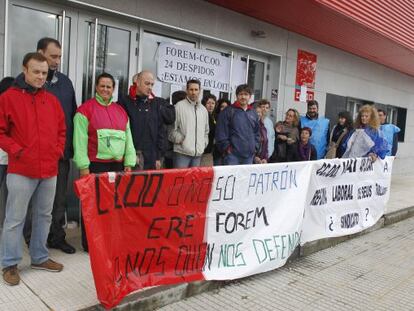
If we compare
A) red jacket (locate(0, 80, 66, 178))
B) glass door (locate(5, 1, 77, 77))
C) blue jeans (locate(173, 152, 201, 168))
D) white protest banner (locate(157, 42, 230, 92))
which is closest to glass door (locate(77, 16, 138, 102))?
glass door (locate(5, 1, 77, 77))

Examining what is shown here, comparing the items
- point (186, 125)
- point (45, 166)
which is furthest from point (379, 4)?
point (45, 166)

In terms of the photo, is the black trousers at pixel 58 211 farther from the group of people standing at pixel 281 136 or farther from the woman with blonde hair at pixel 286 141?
the woman with blonde hair at pixel 286 141

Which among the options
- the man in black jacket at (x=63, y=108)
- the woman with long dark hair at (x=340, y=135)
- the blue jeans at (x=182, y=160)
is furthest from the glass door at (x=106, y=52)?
the woman with long dark hair at (x=340, y=135)

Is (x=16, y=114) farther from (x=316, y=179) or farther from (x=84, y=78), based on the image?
(x=316, y=179)

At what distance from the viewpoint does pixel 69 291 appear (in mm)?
3371

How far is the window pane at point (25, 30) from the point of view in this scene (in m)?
4.94

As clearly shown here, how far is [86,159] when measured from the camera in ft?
12.8

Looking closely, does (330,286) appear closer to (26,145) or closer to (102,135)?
(102,135)

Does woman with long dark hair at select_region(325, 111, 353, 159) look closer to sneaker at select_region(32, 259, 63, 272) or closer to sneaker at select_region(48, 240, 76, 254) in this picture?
sneaker at select_region(48, 240, 76, 254)

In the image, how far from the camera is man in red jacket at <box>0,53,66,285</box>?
10.7 feet

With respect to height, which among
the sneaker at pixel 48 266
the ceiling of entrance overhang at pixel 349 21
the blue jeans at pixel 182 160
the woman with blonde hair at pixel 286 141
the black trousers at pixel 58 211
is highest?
the ceiling of entrance overhang at pixel 349 21

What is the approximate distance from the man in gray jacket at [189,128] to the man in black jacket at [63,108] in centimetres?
134

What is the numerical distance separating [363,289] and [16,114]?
3501 millimetres

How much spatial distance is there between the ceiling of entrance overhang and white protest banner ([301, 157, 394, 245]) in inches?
96.9
